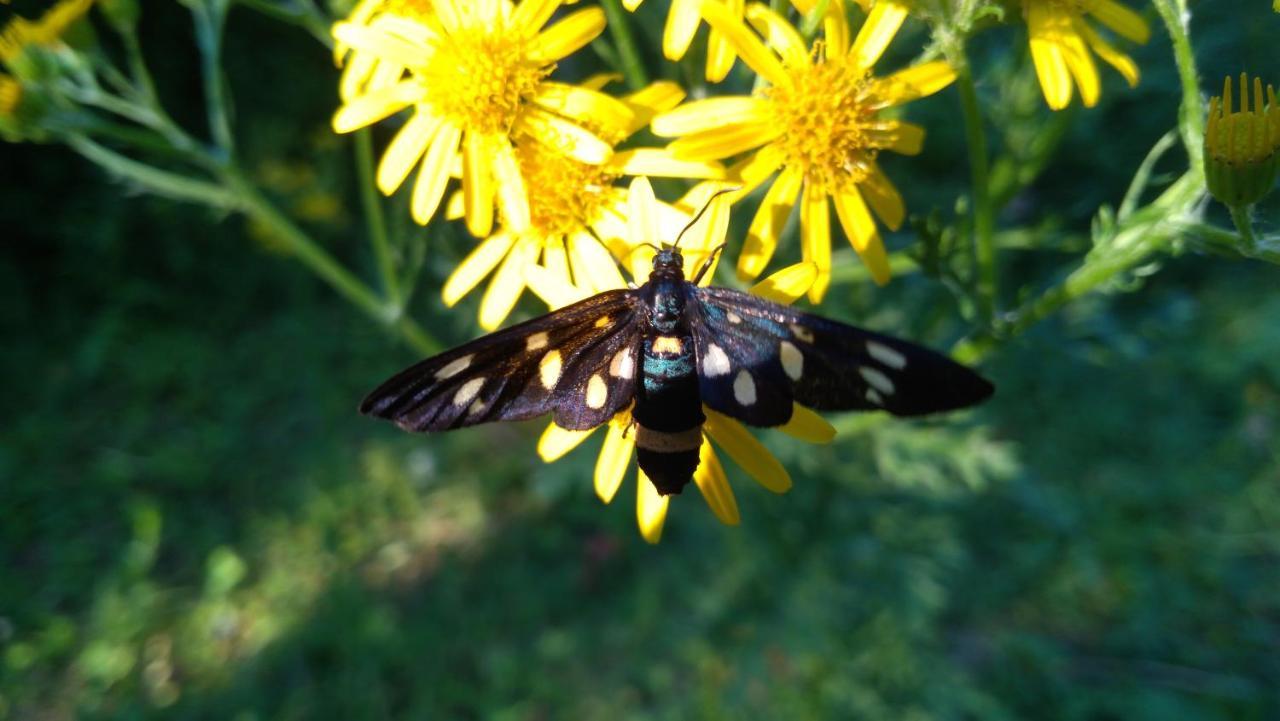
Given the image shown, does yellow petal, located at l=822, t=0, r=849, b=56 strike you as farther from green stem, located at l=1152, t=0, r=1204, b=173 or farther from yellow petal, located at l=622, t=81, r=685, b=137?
green stem, located at l=1152, t=0, r=1204, b=173

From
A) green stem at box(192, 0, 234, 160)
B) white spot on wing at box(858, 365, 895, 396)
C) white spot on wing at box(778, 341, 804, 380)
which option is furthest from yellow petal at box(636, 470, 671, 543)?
green stem at box(192, 0, 234, 160)

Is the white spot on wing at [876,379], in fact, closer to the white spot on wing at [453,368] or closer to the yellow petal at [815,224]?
the yellow petal at [815,224]

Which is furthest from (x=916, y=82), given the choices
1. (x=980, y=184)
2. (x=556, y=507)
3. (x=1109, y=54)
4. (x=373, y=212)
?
(x=556, y=507)

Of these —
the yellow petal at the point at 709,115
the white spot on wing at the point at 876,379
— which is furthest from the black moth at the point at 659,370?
the yellow petal at the point at 709,115

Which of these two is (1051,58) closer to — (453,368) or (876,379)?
(876,379)

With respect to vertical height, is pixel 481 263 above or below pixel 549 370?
above

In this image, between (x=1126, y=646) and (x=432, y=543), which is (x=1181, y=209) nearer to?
(x=1126, y=646)

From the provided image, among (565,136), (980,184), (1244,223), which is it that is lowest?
(1244,223)

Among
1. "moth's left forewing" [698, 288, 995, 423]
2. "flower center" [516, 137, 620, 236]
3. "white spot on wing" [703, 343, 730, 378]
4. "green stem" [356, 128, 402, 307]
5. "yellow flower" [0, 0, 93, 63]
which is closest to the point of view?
"moth's left forewing" [698, 288, 995, 423]
